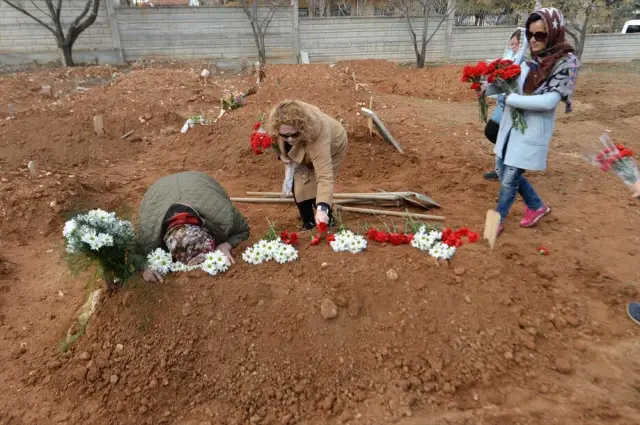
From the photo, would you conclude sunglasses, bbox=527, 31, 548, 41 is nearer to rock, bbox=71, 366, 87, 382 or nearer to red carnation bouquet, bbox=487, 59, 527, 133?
red carnation bouquet, bbox=487, 59, 527, 133

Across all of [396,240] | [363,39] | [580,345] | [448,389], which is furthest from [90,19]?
[580,345]

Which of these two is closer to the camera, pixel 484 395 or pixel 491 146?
pixel 484 395

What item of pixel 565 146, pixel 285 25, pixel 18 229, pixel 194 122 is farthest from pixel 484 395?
pixel 285 25

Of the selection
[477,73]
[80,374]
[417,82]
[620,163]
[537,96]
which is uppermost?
[477,73]

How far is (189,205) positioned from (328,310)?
3.66 feet

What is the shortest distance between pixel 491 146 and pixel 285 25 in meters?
9.50

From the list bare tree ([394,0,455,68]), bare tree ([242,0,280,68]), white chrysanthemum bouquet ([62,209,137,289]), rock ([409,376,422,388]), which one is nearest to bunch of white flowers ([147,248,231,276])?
white chrysanthemum bouquet ([62,209,137,289])

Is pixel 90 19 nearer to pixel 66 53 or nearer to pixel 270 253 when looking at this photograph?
pixel 66 53

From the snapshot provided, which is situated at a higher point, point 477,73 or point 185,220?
point 477,73

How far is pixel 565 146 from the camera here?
6355 mm

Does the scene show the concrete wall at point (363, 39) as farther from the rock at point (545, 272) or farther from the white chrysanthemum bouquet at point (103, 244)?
the white chrysanthemum bouquet at point (103, 244)

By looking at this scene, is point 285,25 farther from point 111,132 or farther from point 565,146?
point 565,146

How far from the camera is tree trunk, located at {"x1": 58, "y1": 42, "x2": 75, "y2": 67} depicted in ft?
38.9

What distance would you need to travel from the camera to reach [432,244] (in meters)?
3.16
